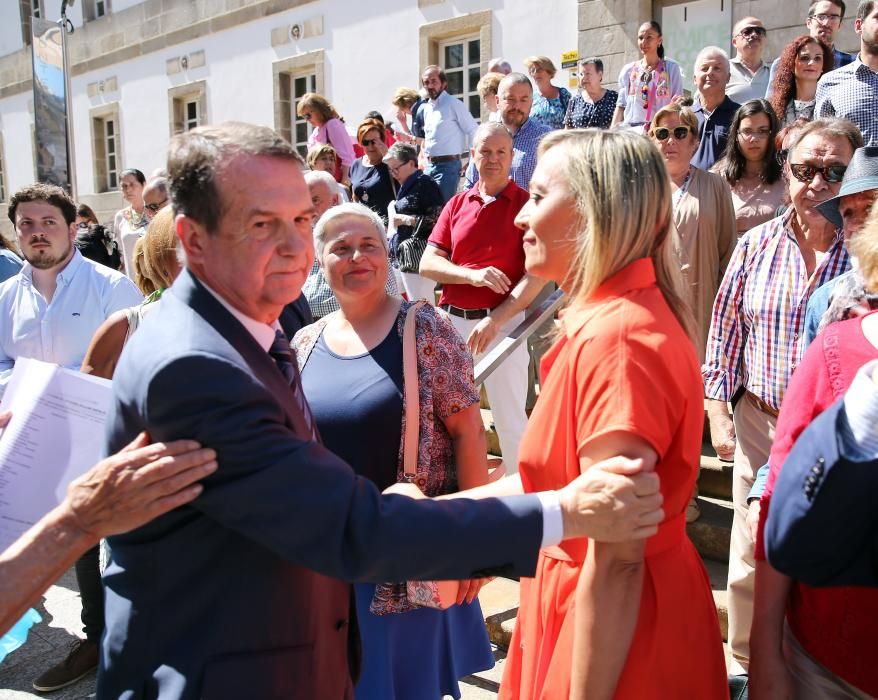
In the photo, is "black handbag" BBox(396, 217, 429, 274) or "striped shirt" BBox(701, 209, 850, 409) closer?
"striped shirt" BBox(701, 209, 850, 409)

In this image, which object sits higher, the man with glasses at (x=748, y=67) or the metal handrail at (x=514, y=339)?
the man with glasses at (x=748, y=67)

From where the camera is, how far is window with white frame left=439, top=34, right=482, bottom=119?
12.1m

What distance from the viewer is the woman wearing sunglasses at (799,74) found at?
5344mm

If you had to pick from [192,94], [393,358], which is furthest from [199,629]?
[192,94]

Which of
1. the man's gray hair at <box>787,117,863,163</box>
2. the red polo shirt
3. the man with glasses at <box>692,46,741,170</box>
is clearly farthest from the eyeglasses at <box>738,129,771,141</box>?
the man's gray hair at <box>787,117,863,163</box>

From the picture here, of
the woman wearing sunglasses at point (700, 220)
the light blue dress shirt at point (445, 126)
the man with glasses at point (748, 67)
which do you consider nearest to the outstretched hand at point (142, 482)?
the woman wearing sunglasses at point (700, 220)

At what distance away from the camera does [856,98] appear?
4625 millimetres

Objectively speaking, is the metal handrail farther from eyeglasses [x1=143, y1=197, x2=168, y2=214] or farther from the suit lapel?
eyeglasses [x1=143, y1=197, x2=168, y2=214]

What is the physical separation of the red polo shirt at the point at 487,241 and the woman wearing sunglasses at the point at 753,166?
4.14 feet

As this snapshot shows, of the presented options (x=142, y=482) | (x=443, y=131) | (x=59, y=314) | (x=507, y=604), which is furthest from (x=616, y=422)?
(x=443, y=131)

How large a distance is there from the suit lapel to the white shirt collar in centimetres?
1

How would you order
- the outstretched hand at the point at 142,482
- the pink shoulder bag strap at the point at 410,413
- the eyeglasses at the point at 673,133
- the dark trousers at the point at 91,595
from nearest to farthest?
the outstretched hand at the point at 142,482 < the pink shoulder bag strap at the point at 410,413 < the dark trousers at the point at 91,595 < the eyeglasses at the point at 673,133

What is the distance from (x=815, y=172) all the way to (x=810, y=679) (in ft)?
6.67

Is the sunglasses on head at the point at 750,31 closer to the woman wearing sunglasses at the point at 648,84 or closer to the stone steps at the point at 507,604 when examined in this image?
the woman wearing sunglasses at the point at 648,84
